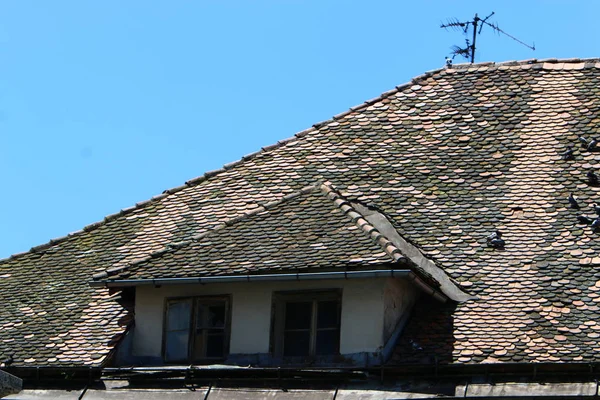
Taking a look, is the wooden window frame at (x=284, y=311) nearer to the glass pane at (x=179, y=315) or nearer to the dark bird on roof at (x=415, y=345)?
the dark bird on roof at (x=415, y=345)

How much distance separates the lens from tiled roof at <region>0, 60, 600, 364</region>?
69.8ft

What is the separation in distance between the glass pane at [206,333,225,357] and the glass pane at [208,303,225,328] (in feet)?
0.49

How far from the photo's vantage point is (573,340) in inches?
802

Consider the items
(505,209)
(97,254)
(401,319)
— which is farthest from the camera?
(97,254)

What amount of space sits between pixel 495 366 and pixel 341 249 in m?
2.96

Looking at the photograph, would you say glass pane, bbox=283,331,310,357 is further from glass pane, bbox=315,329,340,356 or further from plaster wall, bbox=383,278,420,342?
plaster wall, bbox=383,278,420,342

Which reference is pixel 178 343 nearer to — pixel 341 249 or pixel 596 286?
pixel 341 249

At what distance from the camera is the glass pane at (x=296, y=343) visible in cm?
2183

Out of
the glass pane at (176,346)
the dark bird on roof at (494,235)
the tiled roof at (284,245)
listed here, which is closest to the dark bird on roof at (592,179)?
the dark bird on roof at (494,235)

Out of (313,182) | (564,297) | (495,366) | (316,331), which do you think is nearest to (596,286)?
(564,297)

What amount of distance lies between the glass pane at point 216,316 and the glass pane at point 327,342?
150cm

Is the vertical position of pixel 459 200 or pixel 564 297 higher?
pixel 459 200

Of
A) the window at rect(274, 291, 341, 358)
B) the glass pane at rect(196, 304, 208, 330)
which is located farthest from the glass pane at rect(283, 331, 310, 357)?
the glass pane at rect(196, 304, 208, 330)

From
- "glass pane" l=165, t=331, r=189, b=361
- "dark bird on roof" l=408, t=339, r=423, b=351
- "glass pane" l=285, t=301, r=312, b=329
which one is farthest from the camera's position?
"glass pane" l=165, t=331, r=189, b=361
